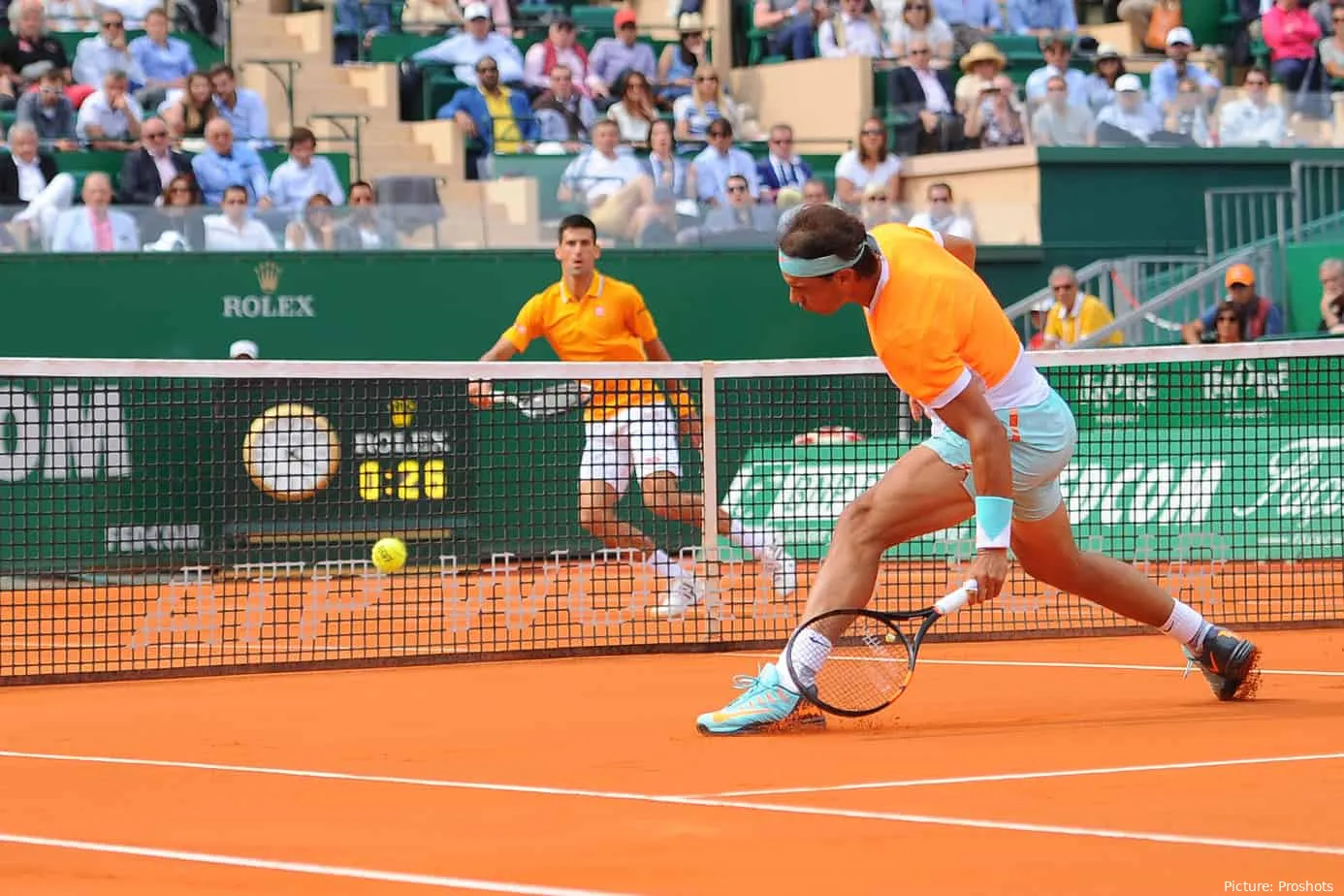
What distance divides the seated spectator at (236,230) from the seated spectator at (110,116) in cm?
A: 156

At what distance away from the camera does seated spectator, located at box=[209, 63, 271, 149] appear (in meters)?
16.7

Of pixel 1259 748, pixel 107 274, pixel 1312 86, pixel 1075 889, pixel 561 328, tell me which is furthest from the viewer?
pixel 1312 86

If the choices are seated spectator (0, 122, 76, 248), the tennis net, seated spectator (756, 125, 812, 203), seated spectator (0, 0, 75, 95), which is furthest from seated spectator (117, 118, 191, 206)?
seated spectator (756, 125, 812, 203)

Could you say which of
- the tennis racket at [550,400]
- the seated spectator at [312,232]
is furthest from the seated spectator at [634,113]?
the tennis racket at [550,400]

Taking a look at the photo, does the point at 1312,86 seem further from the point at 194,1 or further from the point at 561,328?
the point at 561,328

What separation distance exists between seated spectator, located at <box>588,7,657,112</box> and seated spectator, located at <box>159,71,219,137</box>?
3.51m

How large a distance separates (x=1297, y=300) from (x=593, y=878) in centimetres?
1313

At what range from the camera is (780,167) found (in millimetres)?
17219

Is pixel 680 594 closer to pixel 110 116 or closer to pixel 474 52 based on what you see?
pixel 110 116

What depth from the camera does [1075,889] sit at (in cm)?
431

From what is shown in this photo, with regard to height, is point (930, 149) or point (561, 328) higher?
point (930, 149)

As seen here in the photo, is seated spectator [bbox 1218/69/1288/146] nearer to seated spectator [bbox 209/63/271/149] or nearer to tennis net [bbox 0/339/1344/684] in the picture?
tennis net [bbox 0/339/1344/684]

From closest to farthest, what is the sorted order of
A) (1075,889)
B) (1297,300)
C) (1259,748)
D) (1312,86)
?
(1075,889) → (1259,748) → (1297,300) → (1312,86)

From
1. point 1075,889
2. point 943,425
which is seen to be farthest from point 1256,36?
point 1075,889
